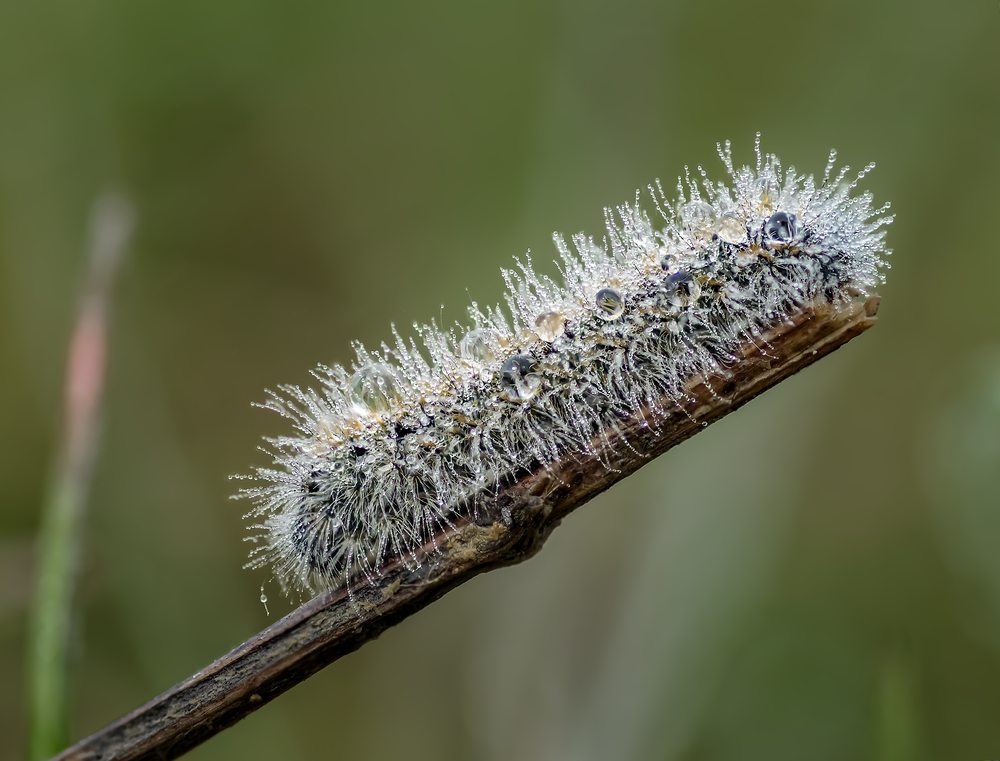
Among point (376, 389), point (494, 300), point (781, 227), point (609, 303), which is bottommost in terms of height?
point (781, 227)

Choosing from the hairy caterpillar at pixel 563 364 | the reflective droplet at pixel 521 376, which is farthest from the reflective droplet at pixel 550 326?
the reflective droplet at pixel 521 376

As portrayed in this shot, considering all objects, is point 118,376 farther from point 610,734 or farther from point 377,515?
point 610,734

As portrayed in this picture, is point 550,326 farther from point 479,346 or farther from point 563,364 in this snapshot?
point 479,346

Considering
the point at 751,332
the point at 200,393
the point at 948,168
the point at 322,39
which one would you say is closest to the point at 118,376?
the point at 200,393

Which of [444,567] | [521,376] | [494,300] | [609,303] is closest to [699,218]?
[609,303]

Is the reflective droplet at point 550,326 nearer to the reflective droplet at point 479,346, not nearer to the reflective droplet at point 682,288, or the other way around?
the reflective droplet at point 479,346

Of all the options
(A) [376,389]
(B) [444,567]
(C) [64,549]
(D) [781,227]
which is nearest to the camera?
(B) [444,567]

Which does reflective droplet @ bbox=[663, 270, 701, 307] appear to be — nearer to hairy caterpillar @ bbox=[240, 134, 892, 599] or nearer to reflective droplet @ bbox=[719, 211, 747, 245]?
hairy caterpillar @ bbox=[240, 134, 892, 599]
